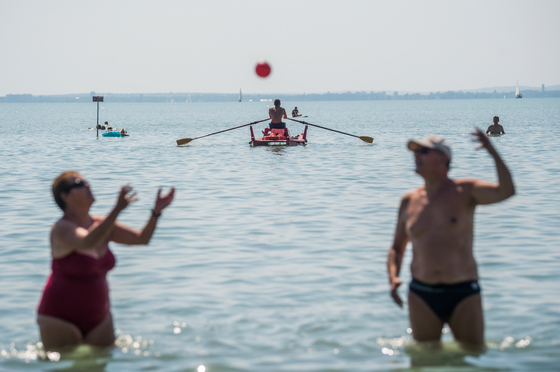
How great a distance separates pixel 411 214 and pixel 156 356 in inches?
105

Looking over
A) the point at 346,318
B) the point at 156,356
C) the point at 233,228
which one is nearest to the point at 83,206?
the point at 156,356

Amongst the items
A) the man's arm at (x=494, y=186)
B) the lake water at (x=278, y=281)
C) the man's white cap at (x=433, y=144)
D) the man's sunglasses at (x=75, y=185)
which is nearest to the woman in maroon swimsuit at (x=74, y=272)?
the man's sunglasses at (x=75, y=185)

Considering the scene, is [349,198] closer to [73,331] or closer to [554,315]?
[554,315]

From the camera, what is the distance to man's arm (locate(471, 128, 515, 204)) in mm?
4957

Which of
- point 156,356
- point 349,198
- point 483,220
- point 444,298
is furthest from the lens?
point 349,198

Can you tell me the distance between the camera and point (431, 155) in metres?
5.18

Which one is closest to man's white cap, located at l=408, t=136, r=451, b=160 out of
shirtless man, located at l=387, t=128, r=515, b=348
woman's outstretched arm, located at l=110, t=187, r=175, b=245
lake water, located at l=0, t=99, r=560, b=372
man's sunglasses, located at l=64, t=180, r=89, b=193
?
shirtless man, located at l=387, t=128, r=515, b=348

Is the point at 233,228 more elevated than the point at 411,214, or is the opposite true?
the point at 411,214

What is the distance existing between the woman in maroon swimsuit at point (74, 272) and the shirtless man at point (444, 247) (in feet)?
6.73

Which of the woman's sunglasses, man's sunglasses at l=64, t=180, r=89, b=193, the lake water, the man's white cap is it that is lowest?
the lake water

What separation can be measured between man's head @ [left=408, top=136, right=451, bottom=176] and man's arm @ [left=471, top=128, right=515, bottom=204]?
273 mm

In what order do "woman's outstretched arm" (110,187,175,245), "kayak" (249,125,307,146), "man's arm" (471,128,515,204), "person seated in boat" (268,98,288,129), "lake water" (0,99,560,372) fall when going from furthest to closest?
1. "kayak" (249,125,307,146)
2. "person seated in boat" (268,98,288,129)
3. "lake water" (0,99,560,372)
4. "woman's outstretched arm" (110,187,175,245)
5. "man's arm" (471,128,515,204)

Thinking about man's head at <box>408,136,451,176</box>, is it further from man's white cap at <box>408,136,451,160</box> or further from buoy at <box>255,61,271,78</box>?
buoy at <box>255,61,271,78</box>

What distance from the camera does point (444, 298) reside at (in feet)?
17.0
